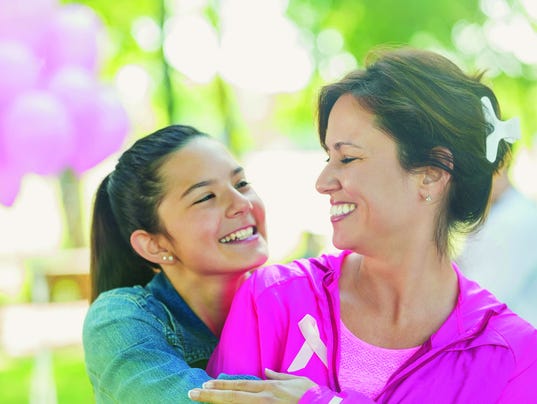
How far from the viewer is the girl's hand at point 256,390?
130 cm

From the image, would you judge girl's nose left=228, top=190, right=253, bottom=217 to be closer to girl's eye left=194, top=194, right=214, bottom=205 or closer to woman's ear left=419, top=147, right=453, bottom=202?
girl's eye left=194, top=194, right=214, bottom=205

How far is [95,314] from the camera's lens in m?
1.62

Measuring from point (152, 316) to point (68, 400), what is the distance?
331 cm

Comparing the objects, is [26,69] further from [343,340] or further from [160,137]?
[343,340]

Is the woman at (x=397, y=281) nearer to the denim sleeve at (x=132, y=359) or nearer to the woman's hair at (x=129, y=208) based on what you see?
the denim sleeve at (x=132, y=359)

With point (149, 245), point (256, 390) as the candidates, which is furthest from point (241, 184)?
point (256, 390)

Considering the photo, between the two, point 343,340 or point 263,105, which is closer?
point 343,340

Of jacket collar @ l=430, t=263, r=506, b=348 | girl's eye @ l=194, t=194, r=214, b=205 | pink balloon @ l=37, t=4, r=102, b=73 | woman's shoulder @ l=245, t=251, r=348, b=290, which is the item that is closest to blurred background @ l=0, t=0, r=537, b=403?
pink balloon @ l=37, t=4, r=102, b=73

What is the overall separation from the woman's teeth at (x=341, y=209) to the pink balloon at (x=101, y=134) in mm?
3148

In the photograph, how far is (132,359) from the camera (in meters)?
1.48

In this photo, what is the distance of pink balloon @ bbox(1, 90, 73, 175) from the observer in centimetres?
396

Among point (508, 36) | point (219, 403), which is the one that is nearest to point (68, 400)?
point (219, 403)

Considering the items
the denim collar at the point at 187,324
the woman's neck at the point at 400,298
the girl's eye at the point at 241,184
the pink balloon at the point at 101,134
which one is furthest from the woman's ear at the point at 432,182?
the pink balloon at the point at 101,134

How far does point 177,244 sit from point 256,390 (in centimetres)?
50
